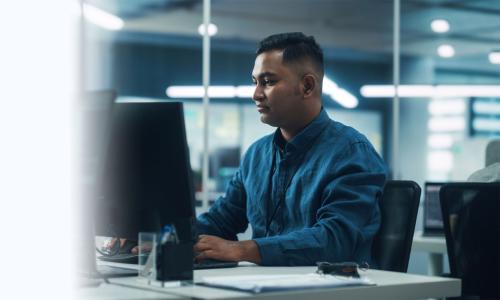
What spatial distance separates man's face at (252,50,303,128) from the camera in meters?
2.57

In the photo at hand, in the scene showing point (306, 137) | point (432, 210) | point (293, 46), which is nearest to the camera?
point (306, 137)

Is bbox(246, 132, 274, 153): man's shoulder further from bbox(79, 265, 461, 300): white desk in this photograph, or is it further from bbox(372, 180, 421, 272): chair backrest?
bbox(79, 265, 461, 300): white desk

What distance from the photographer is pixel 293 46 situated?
8.64 ft

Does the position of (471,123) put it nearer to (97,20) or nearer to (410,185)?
(97,20)

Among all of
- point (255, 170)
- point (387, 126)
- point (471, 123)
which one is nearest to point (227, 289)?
point (255, 170)

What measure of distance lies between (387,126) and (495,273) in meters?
4.04

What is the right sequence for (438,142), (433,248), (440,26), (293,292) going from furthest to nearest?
(440,26), (438,142), (433,248), (293,292)

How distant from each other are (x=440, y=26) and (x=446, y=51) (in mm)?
216

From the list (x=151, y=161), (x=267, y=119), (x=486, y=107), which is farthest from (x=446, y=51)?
(x=151, y=161)

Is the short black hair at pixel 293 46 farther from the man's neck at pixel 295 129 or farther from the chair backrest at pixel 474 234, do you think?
the chair backrest at pixel 474 234

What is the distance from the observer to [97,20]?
670cm

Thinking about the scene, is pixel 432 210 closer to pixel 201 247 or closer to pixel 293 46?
pixel 293 46

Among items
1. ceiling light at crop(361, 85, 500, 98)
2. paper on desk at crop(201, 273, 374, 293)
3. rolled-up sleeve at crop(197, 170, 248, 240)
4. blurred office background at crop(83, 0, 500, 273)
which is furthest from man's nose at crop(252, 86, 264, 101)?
ceiling light at crop(361, 85, 500, 98)

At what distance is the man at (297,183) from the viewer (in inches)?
87.0
